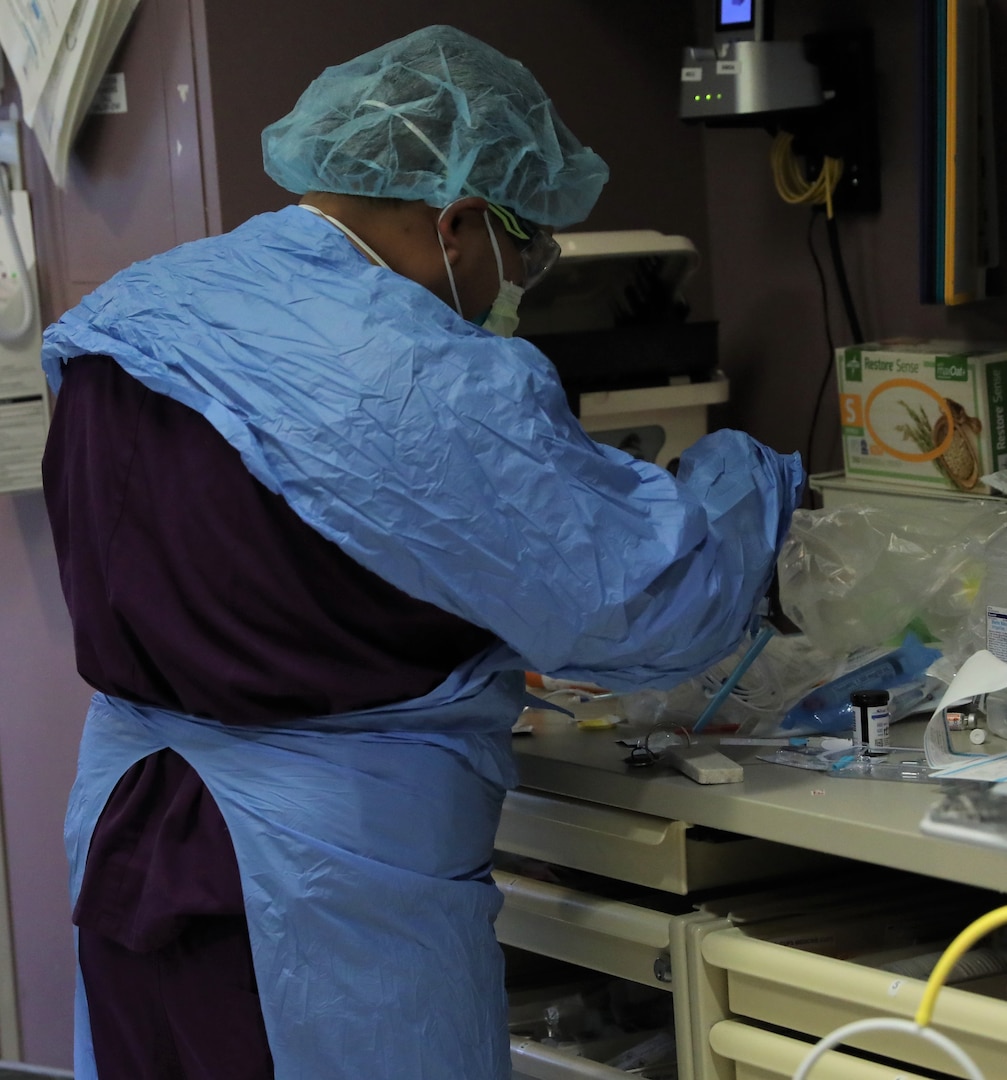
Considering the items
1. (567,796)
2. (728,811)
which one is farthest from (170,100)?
(728,811)

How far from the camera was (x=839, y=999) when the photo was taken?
1.20m

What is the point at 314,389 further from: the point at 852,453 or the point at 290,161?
the point at 852,453

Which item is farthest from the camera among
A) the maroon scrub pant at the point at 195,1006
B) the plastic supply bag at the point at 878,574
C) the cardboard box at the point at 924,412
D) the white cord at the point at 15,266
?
the white cord at the point at 15,266

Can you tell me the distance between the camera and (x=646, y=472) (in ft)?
4.14

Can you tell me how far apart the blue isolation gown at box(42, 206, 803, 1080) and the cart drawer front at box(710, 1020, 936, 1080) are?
0.20 metres

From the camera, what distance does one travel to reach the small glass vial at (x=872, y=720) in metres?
1.37

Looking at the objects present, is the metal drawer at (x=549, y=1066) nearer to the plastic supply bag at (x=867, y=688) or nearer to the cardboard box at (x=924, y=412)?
the plastic supply bag at (x=867, y=688)

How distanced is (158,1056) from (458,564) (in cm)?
51

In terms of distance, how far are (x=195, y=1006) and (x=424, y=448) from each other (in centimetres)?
50

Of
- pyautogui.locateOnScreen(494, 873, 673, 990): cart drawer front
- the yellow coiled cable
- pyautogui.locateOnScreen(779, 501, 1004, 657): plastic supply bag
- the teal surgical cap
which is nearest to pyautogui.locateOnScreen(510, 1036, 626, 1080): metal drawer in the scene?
pyautogui.locateOnScreen(494, 873, 673, 990): cart drawer front

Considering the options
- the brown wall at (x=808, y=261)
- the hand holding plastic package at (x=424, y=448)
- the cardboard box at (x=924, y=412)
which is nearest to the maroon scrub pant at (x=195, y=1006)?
the hand holding plastic package at (x=424, y=448)

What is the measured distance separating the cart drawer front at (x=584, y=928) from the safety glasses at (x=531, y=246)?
59 centimetres

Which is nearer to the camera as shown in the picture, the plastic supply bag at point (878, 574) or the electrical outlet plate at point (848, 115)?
the plastic supply bag at point (878, 574)

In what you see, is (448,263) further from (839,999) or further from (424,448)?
(839,999)
